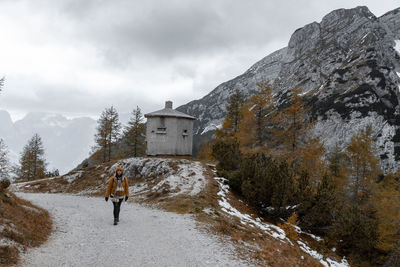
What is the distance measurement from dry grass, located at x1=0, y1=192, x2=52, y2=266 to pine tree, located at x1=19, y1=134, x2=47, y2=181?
3483cm

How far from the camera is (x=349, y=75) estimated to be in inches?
4267

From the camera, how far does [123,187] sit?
10.2 m

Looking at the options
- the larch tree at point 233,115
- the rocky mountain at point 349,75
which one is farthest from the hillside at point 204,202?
the rocky mountain at point 349,75

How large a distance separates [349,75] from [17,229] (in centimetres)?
12834

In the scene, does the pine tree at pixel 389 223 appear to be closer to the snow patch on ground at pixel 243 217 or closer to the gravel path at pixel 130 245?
the snow patch on ground at pixel 243 217

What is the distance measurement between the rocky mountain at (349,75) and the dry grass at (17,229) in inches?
2347

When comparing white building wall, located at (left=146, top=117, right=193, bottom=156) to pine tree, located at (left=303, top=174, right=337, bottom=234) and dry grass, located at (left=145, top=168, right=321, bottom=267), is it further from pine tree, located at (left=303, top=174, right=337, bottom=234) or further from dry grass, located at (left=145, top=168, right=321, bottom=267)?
pine tree, located at (left=303, top=174, right=337, bottom=234)

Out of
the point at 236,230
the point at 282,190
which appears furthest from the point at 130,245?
Result: the point at 282,190

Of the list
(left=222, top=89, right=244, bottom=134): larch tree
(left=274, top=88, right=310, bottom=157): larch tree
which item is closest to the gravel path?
(left=274, top=88, right=310, bottom=157): larch tree

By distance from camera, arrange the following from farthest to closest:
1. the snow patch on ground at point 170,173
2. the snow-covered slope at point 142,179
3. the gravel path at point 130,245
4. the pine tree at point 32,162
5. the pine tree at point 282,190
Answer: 1. the pine tree at point 32,162
2. the snow-covered slope at point 142,179
3. the snow patch on ground at point 170,173
4. the pine tree at point 282,190
5. the gravel path at point 130,245

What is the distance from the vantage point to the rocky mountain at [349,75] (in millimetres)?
83312

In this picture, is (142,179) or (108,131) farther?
(108,131)

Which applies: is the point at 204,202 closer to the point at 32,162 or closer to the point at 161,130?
the point at 161,130

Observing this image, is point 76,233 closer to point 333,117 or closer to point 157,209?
point 157,209
